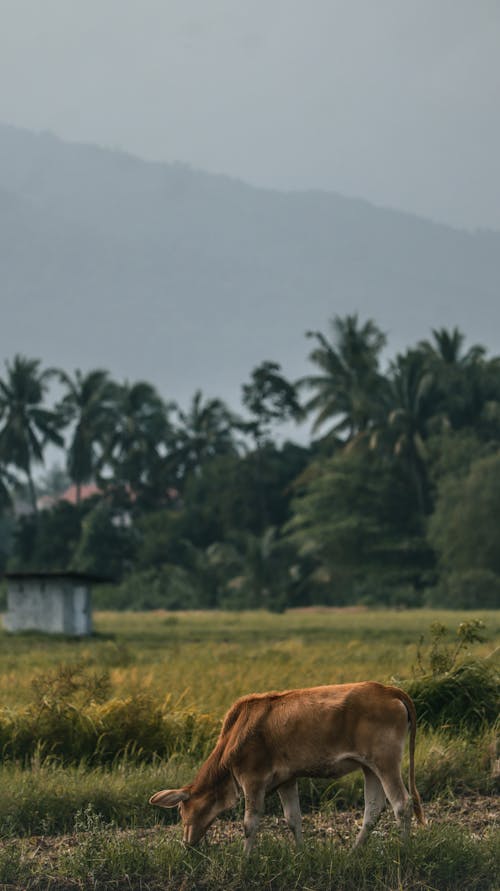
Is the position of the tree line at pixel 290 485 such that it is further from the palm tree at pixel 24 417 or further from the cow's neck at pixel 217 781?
the cow's neck at pixel 217 781

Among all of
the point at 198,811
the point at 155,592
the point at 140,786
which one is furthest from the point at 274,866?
the point at 155,592

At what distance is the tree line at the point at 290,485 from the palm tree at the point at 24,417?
11 centimetres

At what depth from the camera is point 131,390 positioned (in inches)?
3664

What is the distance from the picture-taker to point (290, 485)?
84.4m

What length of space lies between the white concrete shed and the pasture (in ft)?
68.2

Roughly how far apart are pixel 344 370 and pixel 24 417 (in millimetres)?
25164

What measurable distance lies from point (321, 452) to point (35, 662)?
55722 mm

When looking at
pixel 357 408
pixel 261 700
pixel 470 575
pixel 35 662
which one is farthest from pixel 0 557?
pixel 261 700

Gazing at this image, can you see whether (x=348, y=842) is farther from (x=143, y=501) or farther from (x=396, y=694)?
(x=143, y=501)

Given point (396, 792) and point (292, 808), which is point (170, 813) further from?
point (396, 792)

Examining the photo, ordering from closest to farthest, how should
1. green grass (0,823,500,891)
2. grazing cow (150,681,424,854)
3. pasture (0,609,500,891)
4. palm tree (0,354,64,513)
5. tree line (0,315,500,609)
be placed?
1. grazing cow (150,681,424,854)
2. green grass (0,823,500,891)
3. pasture (0,609,500,891)
4. tree line (0,315,500,609)
5. palm tree (0,354,64,513)

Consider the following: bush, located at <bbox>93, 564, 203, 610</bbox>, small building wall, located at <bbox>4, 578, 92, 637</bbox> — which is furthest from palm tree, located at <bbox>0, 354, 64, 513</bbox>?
small building wall, located at <bbox>4, 578, 92, 637</bbox>

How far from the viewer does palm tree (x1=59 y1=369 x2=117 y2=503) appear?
9275 centimetres

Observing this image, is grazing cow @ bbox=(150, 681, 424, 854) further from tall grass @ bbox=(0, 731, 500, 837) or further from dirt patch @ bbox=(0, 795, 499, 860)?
tall grass @ bbox=(0, 731, 500, 837)
